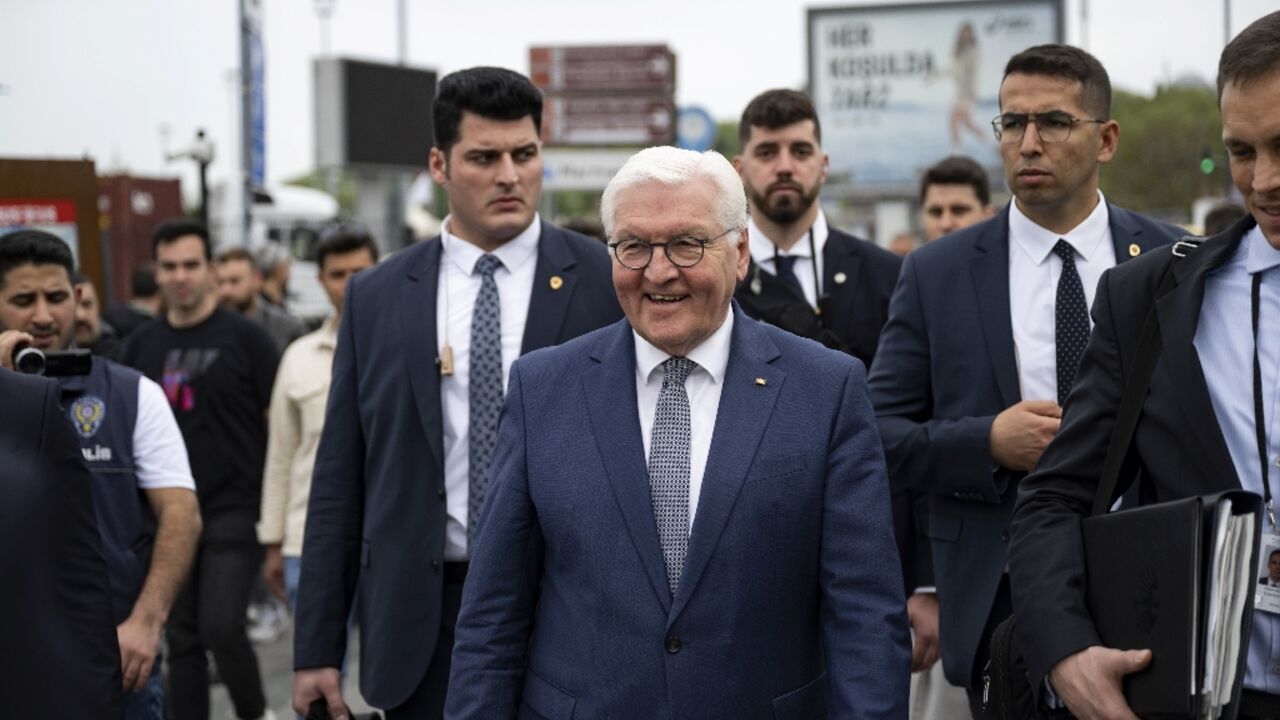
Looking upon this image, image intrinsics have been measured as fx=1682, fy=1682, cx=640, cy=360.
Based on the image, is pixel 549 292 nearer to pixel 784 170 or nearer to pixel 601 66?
pixel 784 170

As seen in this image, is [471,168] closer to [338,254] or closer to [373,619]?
[373,619]

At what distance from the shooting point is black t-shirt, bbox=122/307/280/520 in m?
8.19

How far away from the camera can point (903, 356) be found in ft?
16.0


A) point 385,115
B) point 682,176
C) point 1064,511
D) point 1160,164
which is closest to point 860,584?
point 1064,511

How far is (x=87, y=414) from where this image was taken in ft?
17.7

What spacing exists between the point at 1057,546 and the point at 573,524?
978mm

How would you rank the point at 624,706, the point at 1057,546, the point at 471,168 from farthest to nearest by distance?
the point at 471,168 < the point at 624,706 < the point at 1057,546

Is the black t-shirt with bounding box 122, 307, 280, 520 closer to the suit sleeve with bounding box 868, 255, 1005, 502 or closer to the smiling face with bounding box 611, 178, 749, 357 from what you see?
the suit sleeve with bounding box 868, 255, 1005, 502

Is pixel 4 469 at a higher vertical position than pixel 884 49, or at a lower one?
lower

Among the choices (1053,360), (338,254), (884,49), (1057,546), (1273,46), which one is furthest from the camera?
(884,49)

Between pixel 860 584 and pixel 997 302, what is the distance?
4.89ft

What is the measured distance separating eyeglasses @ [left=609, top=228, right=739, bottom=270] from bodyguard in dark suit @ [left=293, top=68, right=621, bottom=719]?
1262 mm

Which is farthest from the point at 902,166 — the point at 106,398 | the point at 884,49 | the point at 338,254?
the point at 106,398

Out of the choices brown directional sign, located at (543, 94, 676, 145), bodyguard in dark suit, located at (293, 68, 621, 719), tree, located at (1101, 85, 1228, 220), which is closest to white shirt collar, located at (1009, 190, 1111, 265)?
bodyguard in dark suit, located at (293, 68, 621, 719)
